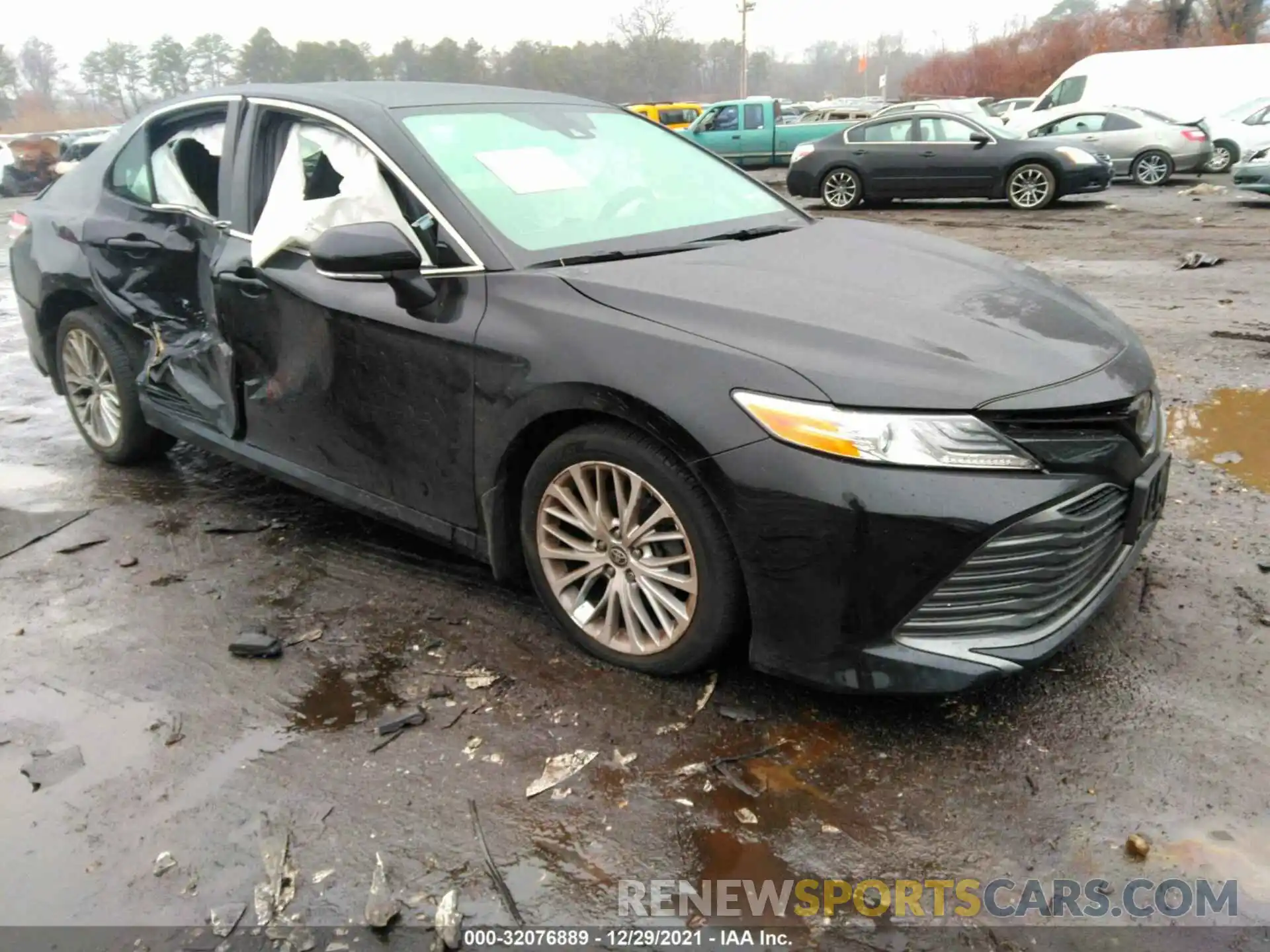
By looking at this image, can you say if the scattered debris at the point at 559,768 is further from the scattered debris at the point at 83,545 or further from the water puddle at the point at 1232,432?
the water puddle at the point at 1232,432

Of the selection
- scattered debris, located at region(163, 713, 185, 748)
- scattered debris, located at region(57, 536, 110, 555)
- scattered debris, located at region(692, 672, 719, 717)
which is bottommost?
scattered debris, located at region(163, 713, 185, 748)

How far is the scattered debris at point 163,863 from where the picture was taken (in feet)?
7.54

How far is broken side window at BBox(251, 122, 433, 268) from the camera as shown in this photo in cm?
334

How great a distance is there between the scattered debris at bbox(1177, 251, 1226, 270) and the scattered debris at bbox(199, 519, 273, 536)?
895 centimetres

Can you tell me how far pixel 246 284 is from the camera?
3631 millimetres

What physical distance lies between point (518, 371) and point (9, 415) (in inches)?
180

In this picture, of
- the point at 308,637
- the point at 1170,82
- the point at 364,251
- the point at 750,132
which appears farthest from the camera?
the point at 750,132

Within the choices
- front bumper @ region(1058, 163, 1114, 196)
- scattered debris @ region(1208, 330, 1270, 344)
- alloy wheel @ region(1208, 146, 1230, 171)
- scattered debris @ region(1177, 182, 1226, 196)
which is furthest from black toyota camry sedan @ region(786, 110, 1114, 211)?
scattered debris @ region(1208, 330, 1270, 344)

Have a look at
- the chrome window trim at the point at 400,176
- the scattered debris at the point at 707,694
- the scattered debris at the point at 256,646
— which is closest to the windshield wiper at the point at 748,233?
the chrome window trim at the point at 400,176

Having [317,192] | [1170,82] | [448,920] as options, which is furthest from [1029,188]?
[448,920]

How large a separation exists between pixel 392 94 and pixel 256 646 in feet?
6.66

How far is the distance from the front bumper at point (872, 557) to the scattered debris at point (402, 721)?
39.0 inches

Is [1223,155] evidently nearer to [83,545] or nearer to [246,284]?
[246,284]

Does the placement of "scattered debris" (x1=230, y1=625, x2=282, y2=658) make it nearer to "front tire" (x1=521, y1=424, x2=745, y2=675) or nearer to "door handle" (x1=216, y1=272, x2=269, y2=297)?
"front tire" (x1=521, y1=424, x2=745, y2=675)
